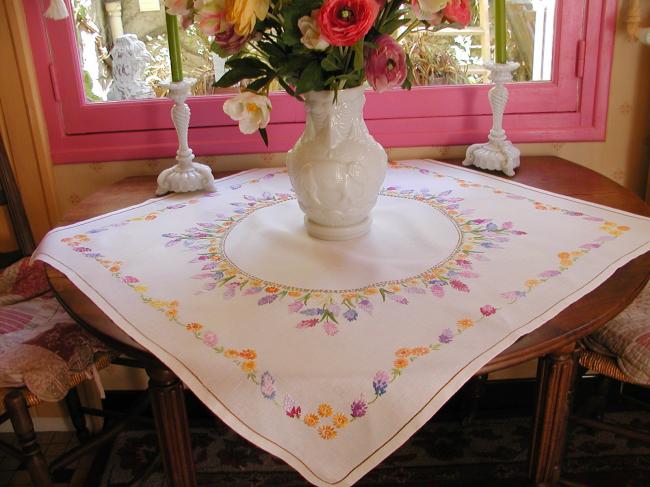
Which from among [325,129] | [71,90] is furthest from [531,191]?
[71,90]

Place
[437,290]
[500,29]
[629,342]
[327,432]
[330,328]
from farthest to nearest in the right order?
[500,29], [629,342], [437,290], [330,328], [327,432]

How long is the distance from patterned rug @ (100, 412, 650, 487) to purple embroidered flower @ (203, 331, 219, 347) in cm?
91

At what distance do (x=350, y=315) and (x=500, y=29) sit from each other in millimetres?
841

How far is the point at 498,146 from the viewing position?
1639mm

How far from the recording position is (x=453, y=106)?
181 centimetres

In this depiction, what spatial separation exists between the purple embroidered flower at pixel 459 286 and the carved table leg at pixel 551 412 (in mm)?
195

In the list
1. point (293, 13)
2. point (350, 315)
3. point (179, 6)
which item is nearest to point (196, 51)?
point (179, 6)

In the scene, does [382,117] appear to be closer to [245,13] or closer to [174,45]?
[174,45]

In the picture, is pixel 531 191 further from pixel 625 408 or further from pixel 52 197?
pixel 52 197

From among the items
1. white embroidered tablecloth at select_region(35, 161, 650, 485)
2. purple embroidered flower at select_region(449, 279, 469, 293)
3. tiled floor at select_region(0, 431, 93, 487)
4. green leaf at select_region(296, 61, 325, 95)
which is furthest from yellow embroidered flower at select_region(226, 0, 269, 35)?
tiled floor at select_region(0, 431, 93, 487)

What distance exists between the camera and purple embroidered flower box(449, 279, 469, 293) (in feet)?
3.42

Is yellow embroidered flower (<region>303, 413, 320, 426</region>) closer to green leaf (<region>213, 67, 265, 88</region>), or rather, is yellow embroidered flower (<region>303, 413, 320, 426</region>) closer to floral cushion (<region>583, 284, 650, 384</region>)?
green leaf (<region>213, 67, 265, 88</region>)

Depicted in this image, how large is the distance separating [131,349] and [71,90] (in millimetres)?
1090

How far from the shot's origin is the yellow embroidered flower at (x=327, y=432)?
2.71 feet
